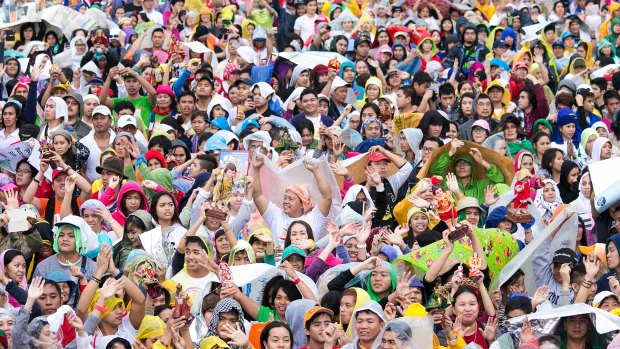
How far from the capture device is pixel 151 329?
1159cm

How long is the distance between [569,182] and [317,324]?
4.80 meters

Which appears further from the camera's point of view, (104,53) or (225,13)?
(225,13)

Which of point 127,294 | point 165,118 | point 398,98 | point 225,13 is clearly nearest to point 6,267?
point 127,294

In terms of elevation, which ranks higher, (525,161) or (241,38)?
(525,161)

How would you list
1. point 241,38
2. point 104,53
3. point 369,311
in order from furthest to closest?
1. point 241,38
2. point 104,53
3. point 369,311

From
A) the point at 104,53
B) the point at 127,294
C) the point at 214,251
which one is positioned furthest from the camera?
the point at 104,53

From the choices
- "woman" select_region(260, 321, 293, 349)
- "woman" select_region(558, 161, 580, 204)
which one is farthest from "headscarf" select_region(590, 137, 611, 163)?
"woman" select_region(260, 321, 293, 349)

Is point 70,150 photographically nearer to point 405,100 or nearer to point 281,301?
point 281,301

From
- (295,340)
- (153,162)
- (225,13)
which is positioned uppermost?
(295,340)

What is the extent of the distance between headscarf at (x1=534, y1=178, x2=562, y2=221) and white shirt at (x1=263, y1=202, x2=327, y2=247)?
2137 mm

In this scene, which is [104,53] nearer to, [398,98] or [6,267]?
[398,98]

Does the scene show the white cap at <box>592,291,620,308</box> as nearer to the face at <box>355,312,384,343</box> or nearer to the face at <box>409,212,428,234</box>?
the face at <box>355,312,384,343</box>

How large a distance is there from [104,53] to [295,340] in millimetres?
8180

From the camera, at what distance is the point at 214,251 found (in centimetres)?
1326
